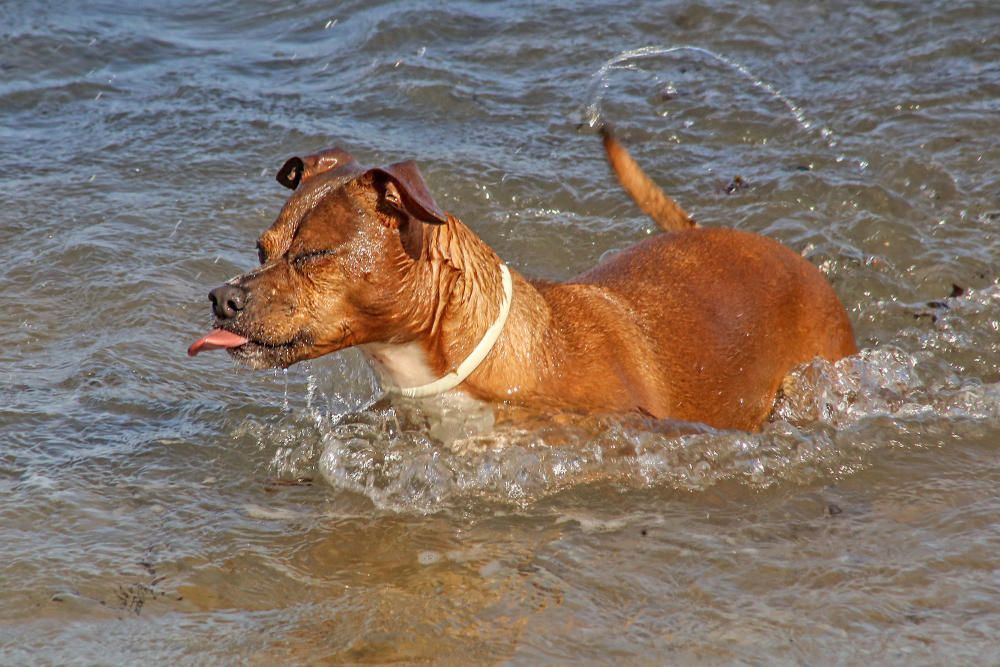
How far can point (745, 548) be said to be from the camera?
182 inches

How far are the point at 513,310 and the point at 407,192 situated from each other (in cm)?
84

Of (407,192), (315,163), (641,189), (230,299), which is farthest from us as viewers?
(641,189)

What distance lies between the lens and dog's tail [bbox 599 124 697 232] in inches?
241

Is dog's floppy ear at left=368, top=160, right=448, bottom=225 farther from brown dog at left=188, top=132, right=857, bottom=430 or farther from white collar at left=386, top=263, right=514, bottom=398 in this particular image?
white collar at left=386, top=263, right=514, bottom=398

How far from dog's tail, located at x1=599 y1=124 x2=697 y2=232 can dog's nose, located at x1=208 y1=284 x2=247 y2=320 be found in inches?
88.4

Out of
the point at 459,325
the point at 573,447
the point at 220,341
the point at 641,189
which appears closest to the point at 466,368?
the point at 459,325

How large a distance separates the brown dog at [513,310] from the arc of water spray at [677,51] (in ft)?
11.3

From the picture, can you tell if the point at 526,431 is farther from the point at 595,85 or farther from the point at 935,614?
the point at 595,85

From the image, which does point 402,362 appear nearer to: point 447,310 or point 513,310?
point 447,310

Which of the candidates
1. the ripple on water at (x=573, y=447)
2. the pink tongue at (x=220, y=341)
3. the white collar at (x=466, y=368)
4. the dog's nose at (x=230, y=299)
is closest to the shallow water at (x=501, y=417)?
the ripple on water at (x=573, y=447)

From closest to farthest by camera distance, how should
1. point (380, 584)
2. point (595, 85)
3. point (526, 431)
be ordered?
point (380, 584)
point (526, 431)
point (595, 85)

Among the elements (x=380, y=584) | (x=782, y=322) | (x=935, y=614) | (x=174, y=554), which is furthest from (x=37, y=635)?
(x=782, y=322)

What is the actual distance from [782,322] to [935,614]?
70.5 inches

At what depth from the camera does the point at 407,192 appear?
4273 millimetres
